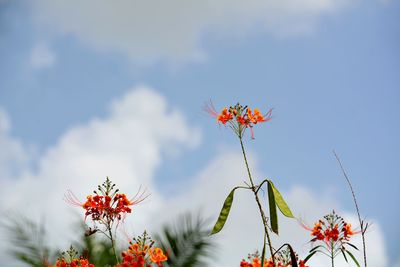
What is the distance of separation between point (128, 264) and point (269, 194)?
89cm

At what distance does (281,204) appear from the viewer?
3363mm

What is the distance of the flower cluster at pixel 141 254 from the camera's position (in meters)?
3.29

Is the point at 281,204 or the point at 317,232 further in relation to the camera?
the point at 317,232

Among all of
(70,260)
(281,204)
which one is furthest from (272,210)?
(70,260)

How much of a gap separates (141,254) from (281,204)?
85 centimetres

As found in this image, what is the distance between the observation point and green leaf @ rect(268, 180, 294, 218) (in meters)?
3.35

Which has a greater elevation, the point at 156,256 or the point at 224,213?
the point at 224,213

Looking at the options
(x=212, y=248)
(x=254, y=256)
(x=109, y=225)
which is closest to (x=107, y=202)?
(x=109, y=225)

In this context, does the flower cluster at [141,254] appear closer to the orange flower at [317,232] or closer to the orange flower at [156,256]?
the orange flower at [156,256]

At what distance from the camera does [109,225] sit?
351 cm

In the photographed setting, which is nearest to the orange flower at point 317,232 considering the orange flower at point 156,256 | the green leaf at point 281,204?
the green leaf at point 281,204

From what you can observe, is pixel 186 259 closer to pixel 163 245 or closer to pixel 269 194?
pixel 163 245

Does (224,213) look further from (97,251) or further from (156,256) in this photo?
(97,251)

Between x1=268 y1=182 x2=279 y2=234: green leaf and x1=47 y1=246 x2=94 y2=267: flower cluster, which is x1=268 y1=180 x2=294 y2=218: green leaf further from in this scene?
x1=47 y1=246 x2=94 y2=267: flower cluster
